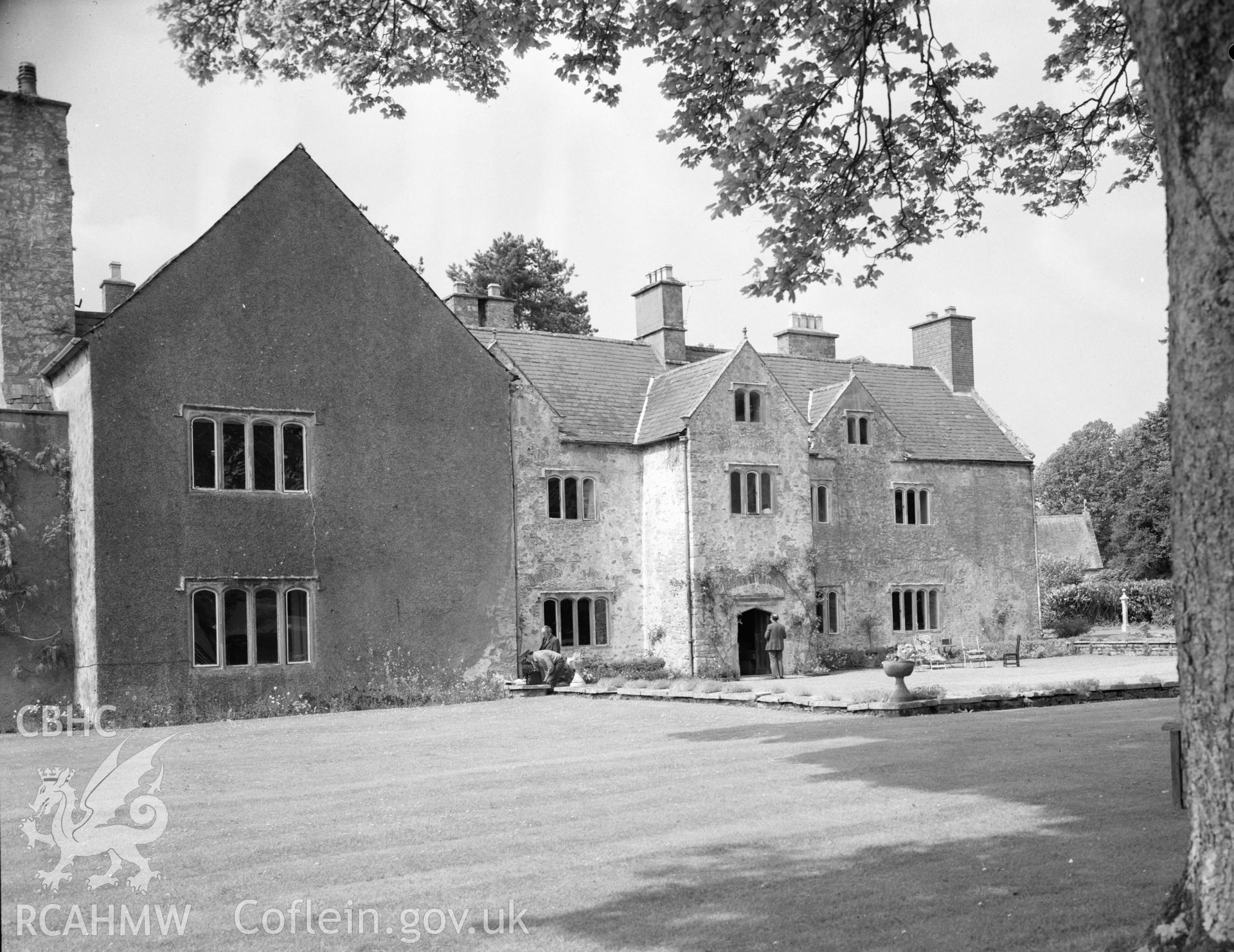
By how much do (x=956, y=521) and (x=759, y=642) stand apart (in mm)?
9429

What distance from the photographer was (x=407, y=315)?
25531 mm

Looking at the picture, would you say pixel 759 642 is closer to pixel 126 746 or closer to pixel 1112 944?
pixel 126 746

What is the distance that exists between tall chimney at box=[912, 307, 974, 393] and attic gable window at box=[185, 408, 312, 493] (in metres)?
25.4

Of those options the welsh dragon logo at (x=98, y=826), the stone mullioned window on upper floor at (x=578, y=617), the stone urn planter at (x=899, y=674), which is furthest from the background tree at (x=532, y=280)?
the welsh dragon logo at (x=98, y=826)

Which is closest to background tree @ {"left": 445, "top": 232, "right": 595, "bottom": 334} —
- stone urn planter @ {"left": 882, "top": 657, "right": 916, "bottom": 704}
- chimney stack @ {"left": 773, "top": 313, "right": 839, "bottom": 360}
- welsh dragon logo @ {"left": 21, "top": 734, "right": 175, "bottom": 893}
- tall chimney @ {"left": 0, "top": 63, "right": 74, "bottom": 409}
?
chimney stack @ {"left": 773, "top": 313, "right": 839, "bottom": 360}

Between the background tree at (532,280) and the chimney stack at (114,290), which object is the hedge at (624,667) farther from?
the background tree at (532,280)

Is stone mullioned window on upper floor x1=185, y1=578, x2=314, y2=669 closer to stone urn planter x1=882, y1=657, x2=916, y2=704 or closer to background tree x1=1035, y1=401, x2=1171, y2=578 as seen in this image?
stone urn planter x1=882, y1=657, x2=916, y2=704

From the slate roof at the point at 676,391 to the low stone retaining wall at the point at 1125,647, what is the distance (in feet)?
20.8

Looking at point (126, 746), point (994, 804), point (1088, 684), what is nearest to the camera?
point (994, 804)

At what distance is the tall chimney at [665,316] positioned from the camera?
35.8 metres

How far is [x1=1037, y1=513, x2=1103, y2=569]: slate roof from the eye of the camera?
6919 centimetres

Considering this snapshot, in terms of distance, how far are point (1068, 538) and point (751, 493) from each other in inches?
1803

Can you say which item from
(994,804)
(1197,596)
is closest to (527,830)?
(994,804)

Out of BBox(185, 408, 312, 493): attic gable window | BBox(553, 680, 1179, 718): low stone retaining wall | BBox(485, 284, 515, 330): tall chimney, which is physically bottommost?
BBox(553, 680, 1179, 718): low stone retaining wall
